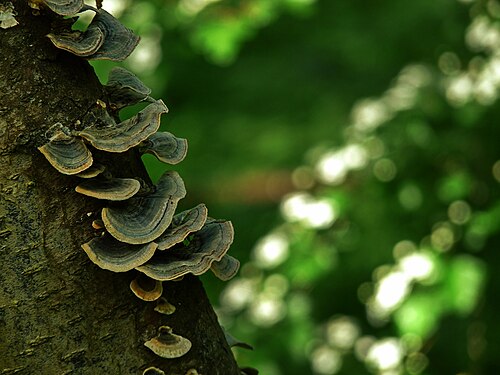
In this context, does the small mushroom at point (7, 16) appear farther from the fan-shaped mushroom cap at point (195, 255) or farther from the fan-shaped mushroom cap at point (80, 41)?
the fan-shaped mushroom cap at point (195, 255)

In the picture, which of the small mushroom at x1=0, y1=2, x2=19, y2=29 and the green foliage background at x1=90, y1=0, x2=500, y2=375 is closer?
the small mushroom at x1=0, y1=2, x2=19, y2=29

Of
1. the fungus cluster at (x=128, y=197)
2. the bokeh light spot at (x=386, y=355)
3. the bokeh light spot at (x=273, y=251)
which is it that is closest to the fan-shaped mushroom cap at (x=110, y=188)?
the fungus cluster at (x=128, y=197)

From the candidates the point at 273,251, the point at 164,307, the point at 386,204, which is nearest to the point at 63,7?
the point at 164,307

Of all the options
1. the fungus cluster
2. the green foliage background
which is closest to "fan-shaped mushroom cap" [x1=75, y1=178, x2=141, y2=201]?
the fungus cluster

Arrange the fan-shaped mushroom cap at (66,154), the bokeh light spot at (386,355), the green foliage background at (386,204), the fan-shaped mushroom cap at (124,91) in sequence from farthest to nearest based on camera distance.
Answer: the bokeh light spot at (386,355)
the green foliage background at (386,204)
the fan-shaped mushroom cap at (124,91)
the fan-shaped mushroom cap at (66,154)

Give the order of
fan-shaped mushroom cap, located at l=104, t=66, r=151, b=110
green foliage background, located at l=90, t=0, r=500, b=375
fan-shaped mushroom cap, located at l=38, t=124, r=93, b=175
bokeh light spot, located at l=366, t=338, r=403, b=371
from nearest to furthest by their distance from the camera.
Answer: fan-shaped mushroom cap, located at l=38, t=124, r=93, b=175 < fan-shaped mushroom cap, located at l=104, t=66, r=151, b=110 < green foliage background, located at l=90, t=0, r=500, b=375 < bokeh light spot, located at l=366, t=338, r=403, b=371

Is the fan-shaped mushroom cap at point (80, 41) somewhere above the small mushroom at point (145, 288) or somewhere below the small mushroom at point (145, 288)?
above

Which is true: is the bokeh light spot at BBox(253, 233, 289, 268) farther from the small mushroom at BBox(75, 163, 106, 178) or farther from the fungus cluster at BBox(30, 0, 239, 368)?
the small mushroom at BBox(75, 163, 106, 178)
